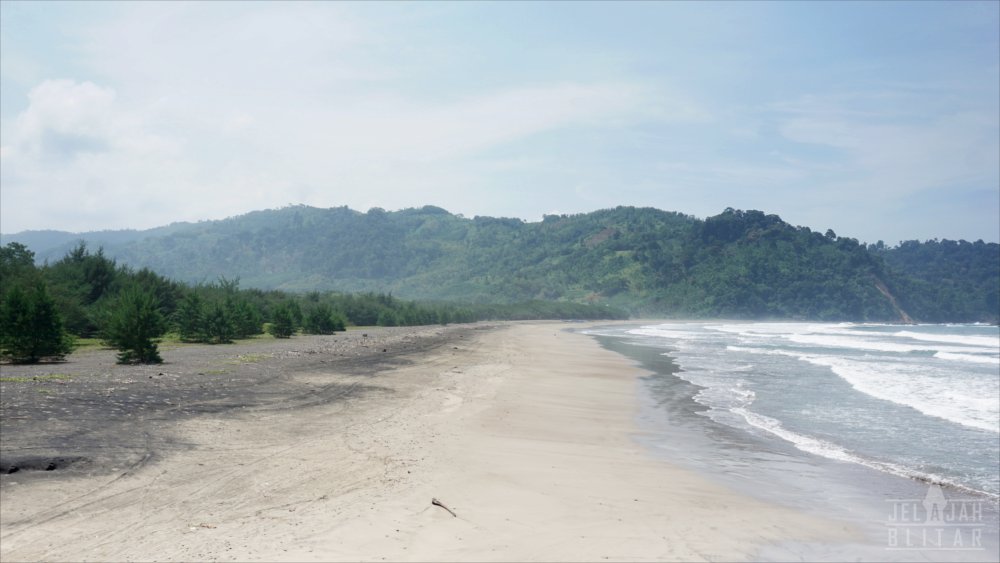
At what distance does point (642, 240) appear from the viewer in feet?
573

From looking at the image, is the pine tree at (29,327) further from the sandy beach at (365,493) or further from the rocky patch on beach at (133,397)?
the sandy beach at (365,493)

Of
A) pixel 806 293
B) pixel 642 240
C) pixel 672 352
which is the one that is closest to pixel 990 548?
pixel 672 352

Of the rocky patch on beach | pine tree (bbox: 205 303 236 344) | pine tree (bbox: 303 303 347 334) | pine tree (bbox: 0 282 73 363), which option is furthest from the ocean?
pine tree (bbox: 303 303 347 334)

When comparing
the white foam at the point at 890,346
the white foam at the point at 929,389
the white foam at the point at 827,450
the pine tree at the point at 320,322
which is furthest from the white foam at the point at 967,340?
the pine tree at the point at 320,322

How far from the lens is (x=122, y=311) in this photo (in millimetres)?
20078

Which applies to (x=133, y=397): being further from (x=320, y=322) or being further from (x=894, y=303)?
(x=894, y=303)

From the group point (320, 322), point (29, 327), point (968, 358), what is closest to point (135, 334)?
point (29, 327)

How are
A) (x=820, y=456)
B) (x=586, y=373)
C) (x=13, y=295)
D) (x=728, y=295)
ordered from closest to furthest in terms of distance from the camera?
1. (x=820, y=456)
2. (x=13, y=295)
3. (x=586, y=373)
4. (x=728, y=295)

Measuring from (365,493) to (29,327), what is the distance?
16.2 meters

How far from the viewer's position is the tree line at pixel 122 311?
62.3 ft

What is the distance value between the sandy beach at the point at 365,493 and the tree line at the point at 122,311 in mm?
5745

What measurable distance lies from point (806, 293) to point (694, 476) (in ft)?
514

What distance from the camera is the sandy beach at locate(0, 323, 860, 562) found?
614 centimetres

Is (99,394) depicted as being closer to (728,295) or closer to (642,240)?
(728,295)
